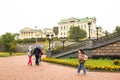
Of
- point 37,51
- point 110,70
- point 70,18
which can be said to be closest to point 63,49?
point 37,51

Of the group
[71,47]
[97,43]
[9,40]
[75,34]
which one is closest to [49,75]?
[97,43]

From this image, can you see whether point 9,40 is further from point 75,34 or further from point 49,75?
point 49,75

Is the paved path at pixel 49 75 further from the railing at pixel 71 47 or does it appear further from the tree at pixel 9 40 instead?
the tree at pixel 9 40

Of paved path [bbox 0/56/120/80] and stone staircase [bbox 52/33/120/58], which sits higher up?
stone staircase [bbox 52/33/120/58]

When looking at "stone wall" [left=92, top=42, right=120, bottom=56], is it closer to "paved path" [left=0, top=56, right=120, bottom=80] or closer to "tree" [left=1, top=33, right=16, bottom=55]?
"paved path" [left=0, top=56, right=120, bottom=80]

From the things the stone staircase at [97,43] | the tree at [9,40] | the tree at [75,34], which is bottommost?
the stone staircase at [97,43]

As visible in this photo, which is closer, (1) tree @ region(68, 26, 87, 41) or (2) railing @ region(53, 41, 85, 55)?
(2) railing @ region(53, 41, 85, 55)

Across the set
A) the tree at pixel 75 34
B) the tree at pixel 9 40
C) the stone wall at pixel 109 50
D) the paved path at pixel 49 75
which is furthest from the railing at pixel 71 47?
the tree at pixel 75 34

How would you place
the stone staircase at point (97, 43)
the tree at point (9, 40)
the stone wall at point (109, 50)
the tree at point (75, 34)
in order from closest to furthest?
the stone wall at point (109, 50) → the stone staircase at point (97, 43) → the tree at point (9, 40) → the tree at point (75, 34)

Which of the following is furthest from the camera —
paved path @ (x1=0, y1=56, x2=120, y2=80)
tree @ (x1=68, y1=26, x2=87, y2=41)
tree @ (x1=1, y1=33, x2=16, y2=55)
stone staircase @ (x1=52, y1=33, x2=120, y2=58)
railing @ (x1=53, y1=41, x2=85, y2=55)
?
tree @ (x1=68, y1=26, x2=87, y2=41)

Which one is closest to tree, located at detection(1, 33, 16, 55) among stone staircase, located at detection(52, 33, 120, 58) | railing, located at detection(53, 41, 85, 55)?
railing, located at detection(53, 41, 85, 55)

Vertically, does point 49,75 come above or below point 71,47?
below

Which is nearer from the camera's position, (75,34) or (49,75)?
(49,75)

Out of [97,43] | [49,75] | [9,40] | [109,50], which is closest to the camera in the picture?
[49,75]
